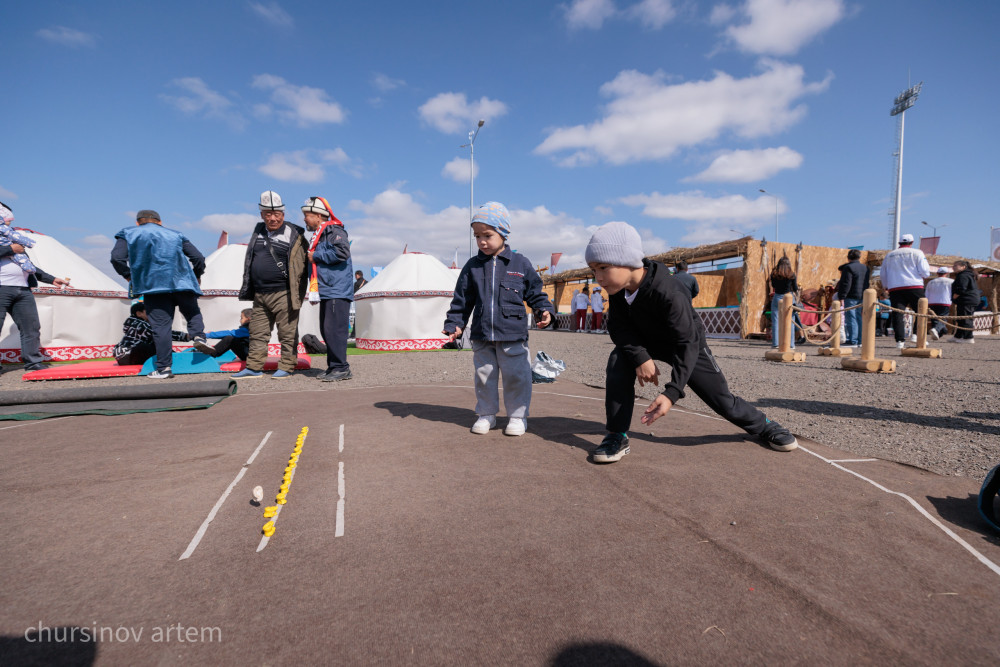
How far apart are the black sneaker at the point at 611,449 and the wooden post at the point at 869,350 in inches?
227

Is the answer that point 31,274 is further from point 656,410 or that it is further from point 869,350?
point 869,350

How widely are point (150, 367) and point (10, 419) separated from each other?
8.78ft

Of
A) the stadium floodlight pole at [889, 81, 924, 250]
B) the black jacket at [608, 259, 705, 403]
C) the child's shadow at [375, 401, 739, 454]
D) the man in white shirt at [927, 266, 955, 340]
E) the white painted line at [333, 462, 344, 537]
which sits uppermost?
the stadium floodlight pole at [889, 81, 924, 250]

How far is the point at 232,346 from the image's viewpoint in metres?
7.29

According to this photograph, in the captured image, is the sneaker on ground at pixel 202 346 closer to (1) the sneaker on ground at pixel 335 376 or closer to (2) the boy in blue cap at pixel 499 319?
(1) the sneaker on ground at pixel 335 376

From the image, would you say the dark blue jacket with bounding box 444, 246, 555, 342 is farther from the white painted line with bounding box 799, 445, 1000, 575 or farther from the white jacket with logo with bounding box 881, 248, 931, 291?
the white jacket with logo with bounding box 881, 248, 931, 291

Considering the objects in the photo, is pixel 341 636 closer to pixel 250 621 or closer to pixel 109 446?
pixel 250 621

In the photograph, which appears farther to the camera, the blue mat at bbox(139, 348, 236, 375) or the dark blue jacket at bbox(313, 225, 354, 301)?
the blue mat at bbox(139, 348, 236, 375)

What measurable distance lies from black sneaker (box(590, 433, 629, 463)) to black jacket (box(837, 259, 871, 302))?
31.4 ft

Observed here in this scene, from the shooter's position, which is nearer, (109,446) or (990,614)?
(990,614)

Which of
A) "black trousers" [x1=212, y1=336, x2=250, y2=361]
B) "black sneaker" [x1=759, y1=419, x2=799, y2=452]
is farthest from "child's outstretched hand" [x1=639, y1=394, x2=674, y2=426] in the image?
"black trousers" [x1=212, y1=336, x2=250, y2=361]

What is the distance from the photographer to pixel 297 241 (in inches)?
244

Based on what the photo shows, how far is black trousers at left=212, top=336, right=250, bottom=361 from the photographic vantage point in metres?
7.12

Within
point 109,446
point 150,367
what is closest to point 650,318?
point 109,446
